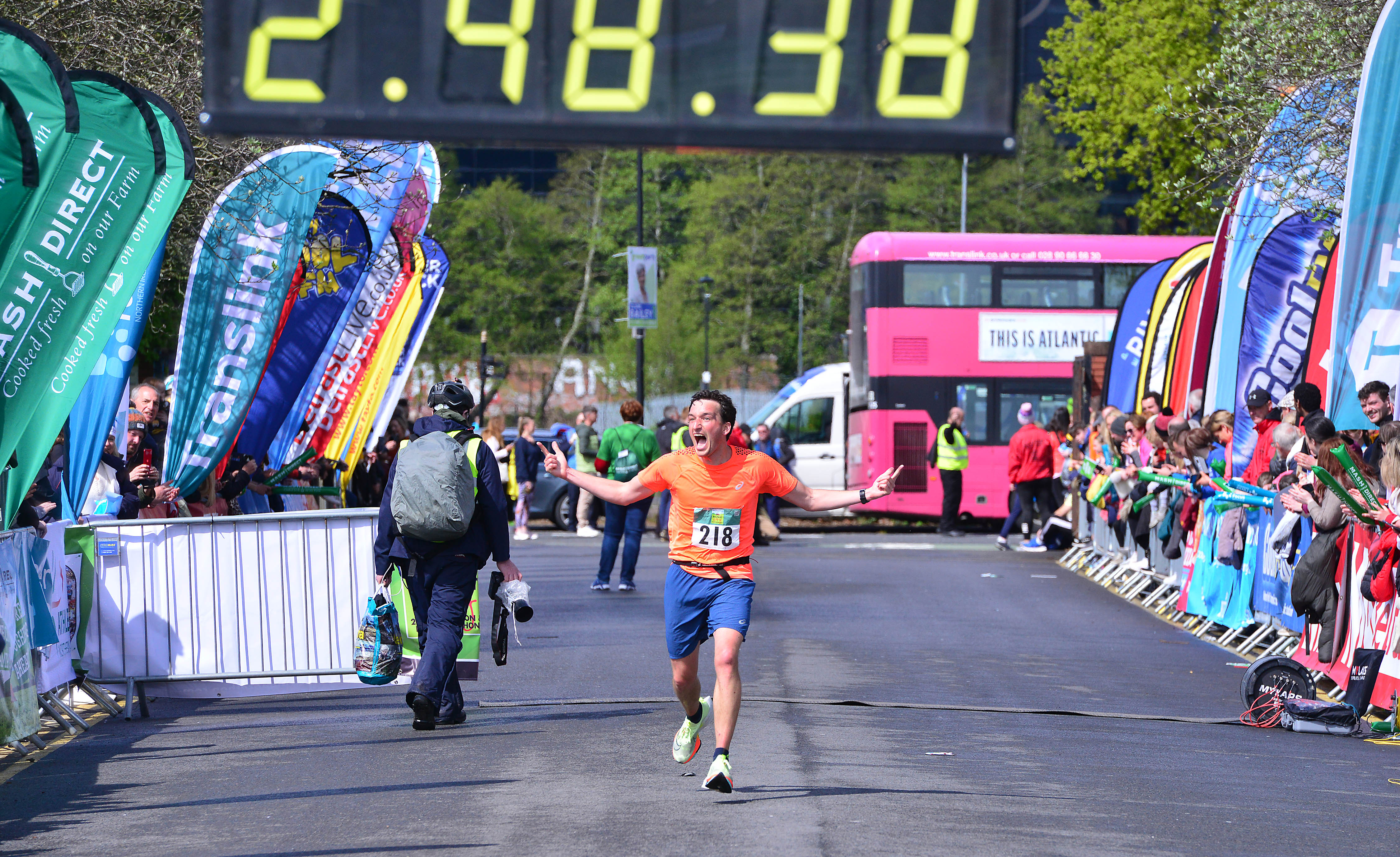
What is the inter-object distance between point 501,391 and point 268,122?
6413 centimetres

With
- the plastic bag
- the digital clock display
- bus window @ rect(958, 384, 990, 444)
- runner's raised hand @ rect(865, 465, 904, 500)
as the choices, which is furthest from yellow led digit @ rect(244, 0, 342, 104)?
bus window @ rect(958, 384, 990, 444)

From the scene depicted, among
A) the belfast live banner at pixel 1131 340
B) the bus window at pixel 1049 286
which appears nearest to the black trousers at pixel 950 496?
the bus window at pixel 1049 286

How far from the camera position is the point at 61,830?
686cm

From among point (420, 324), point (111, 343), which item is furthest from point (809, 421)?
point (111, 343)

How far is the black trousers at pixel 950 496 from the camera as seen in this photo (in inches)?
1035

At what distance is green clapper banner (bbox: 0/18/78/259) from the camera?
8.33 m

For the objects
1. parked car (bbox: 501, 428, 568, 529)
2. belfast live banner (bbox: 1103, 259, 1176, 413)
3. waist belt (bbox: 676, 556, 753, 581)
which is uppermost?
belfast live banner (bbox: 1103, 259, 1176, 413)

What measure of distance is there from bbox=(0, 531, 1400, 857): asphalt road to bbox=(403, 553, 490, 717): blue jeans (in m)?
0.25

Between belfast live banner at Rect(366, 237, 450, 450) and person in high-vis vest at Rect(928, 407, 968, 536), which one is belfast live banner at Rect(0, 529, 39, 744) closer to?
belfast live banner at Rect(366, 237, 450, 450)

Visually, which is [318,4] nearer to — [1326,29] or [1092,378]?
[1326,29]

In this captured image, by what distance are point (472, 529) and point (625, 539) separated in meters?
7.70

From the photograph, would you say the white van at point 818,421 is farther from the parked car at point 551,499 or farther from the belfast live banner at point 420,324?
the belfast live banner at point 420,324

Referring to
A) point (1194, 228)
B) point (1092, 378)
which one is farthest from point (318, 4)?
point (1194, 228)

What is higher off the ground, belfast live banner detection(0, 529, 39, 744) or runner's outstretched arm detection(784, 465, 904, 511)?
runner's outstretched arm detection(784, 465, 904, 511)
